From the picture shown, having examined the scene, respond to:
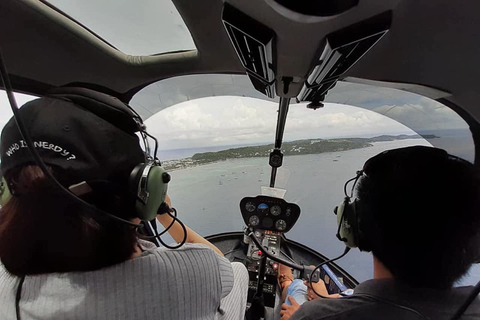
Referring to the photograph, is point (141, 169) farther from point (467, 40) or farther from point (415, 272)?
point (467, 40)

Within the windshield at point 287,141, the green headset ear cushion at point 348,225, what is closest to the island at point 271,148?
the windshield at point 287,141

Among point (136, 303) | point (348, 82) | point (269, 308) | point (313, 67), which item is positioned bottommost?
point (269, 308)

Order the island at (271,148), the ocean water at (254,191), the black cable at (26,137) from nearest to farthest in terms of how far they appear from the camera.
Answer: the black cable at (26,137) < the island at (271,148) < the ocean water at (254,191)

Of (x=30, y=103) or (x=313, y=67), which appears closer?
(x=30, y=103)

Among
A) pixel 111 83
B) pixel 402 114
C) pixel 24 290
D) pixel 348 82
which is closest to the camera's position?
pixel 24 290

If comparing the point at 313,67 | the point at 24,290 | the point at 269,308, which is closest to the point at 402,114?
the point at 313,67

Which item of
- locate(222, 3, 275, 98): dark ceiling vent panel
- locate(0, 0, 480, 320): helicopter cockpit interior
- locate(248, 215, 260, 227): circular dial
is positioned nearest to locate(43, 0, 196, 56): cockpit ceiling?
locate(0, 0, 480, 320): helicopter cockpit interior

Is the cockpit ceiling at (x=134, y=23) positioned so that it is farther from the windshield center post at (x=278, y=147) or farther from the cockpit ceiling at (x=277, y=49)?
the windshield center post at (x=278, y=147)
